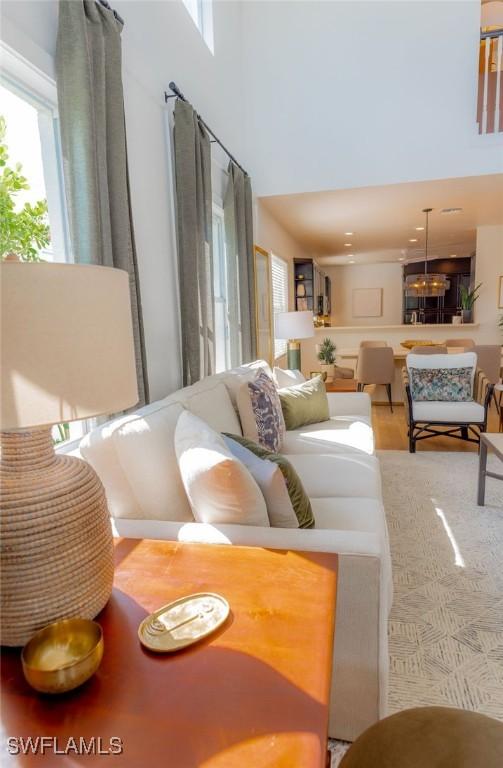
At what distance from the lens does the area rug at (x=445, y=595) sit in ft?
4.99

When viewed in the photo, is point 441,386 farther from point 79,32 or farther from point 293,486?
point 79,32

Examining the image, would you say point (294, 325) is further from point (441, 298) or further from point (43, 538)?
point (441, 298)

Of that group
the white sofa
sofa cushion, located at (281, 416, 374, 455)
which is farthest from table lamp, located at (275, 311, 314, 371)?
the white sofa

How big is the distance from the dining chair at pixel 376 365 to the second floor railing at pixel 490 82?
8.70 ft

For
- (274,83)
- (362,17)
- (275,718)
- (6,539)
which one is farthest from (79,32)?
(362,17)

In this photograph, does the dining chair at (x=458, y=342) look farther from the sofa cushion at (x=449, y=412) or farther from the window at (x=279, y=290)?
the sofa cushion at (x=449, y=412)

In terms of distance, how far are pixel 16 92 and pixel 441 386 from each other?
3.77m

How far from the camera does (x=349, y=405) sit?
3.70 meters

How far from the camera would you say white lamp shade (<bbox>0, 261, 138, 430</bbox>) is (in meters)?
0.67

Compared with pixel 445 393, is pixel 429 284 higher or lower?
higher

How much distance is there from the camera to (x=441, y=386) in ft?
13.5

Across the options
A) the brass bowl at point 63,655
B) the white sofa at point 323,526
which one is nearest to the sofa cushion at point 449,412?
the white sofa at point 323,526

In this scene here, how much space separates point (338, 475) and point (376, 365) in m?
3.96

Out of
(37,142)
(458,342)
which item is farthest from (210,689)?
(458,342)
